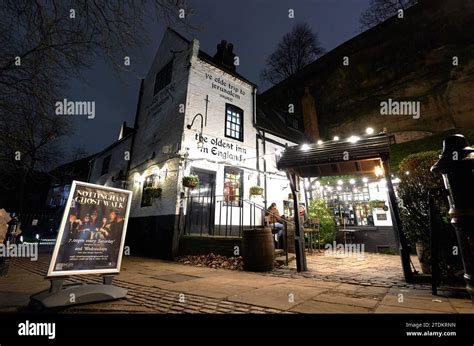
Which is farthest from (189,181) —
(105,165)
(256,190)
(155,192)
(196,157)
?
(105,165)

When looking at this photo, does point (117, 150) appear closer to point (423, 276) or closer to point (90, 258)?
point (90, 258)

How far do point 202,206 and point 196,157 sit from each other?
6.89 ft

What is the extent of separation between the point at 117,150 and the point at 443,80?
20775 mm

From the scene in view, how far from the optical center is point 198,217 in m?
9.54

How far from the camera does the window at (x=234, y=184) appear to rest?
1035 centimetres

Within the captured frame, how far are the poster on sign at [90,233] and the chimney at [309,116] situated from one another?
16.7 meters

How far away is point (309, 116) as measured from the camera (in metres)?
18.5

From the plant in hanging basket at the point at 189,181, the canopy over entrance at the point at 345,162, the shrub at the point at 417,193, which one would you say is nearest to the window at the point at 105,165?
the plant in hanging basket at the point at 189,181

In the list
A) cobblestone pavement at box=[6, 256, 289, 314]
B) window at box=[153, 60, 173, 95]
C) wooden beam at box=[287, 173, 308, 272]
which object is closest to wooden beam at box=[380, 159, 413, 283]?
wooden beam at box=[287, 173, 308, 272]

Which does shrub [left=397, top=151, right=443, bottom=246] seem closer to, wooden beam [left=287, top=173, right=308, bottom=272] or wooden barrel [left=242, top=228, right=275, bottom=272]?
wooden beam [left=287, top=173, right=308, bottom=272]

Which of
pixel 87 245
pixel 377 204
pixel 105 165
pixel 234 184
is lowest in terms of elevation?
pixel 87 245

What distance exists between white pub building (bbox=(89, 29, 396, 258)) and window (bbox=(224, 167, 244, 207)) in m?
0.05

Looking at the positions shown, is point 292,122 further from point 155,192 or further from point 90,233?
point 90,233

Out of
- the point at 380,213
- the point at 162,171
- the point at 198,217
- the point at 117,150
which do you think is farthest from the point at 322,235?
the point at 117,150
